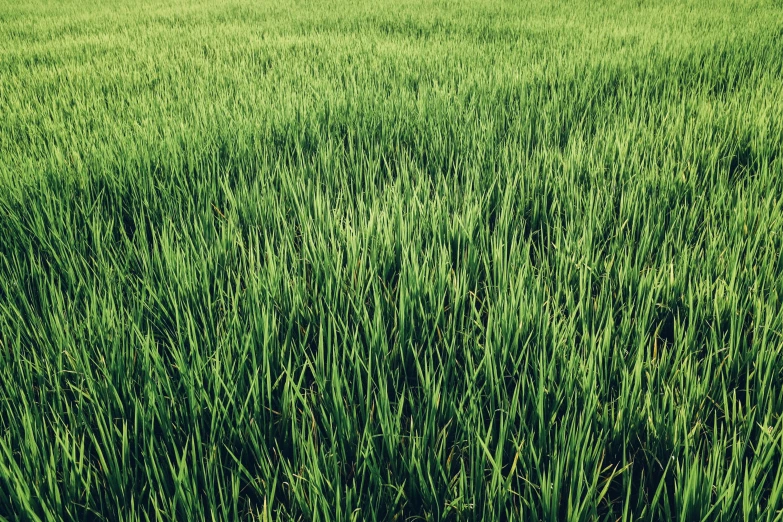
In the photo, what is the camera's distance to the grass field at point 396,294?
531mm

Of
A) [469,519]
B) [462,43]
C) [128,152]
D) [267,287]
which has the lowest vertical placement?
[469,519]

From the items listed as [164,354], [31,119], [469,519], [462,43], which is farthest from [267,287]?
[462,43]

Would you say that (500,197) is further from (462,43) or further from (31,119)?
(462,43)

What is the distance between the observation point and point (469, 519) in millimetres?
500

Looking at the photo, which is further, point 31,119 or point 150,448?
point 31,119

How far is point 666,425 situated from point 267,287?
592 millimetres

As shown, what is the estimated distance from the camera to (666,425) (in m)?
0.57

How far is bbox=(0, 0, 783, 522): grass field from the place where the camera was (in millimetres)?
531

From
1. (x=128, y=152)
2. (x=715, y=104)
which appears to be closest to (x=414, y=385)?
(x=128, y=152)

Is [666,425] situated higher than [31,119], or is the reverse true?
[31,119]

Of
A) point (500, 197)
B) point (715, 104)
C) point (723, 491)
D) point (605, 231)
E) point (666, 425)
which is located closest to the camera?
point (723, 491)

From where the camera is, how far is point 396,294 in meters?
0.86

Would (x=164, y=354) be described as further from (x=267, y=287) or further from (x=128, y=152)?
(x=128, y=152)

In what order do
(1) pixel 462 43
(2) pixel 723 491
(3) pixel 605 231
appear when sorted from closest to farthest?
(2) pixel 723 491
(3) pixel 605 231
(1) pixel 462 43
